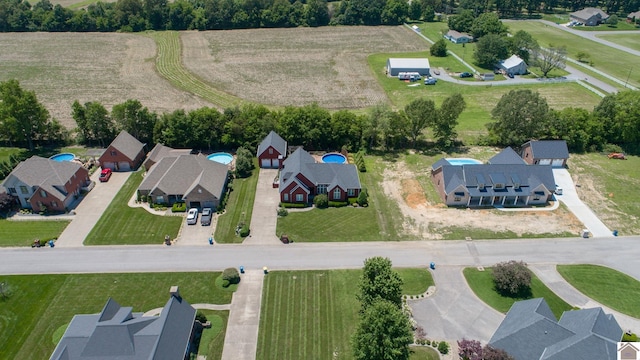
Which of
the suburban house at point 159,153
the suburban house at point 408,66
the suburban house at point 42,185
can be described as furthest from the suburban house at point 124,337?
the suburban house at point 408,66

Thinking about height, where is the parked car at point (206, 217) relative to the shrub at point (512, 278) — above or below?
above

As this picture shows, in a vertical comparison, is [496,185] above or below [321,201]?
below

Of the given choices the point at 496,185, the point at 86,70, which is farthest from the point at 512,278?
the point at 86,70

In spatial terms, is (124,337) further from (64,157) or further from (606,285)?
(606,285)

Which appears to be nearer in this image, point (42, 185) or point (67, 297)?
point (67, 297)

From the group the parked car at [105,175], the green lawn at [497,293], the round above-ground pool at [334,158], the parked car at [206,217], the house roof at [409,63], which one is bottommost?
the green lawn at [497,293]

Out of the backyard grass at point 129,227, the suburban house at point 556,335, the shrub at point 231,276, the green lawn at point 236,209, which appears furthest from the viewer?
the green lawn at point 236,209

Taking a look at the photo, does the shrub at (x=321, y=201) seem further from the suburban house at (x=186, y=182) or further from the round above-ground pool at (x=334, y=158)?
the suburban house at (x=186, y=182)

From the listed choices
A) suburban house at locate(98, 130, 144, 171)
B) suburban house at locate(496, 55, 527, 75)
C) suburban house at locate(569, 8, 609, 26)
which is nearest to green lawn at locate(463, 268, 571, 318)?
suburban house at locate(98, 130, 144, 171)
